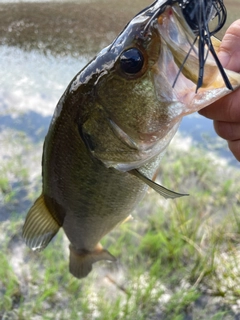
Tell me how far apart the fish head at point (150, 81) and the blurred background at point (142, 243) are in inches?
60.0

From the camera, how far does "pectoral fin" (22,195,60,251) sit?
1.46 metres

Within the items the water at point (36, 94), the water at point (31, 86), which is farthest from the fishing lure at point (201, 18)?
the water at point (31, 86)

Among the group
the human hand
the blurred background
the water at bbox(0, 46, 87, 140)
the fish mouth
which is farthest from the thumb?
the water at bbox(0, 46, 87, 140)

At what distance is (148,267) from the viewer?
276cm

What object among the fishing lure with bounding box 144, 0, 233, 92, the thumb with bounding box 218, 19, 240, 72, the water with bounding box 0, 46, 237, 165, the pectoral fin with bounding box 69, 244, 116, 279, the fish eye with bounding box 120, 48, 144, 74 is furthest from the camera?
the water with bounding box 0, 46, 237, 165

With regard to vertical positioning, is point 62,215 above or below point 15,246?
above

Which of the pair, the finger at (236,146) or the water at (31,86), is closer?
the finger at (236,146)

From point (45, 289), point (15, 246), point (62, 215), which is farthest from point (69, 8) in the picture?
point (62, 215)

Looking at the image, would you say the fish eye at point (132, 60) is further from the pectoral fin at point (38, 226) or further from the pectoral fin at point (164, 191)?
the pectoral fin at point (38, 226)

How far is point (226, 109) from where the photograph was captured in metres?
1.13

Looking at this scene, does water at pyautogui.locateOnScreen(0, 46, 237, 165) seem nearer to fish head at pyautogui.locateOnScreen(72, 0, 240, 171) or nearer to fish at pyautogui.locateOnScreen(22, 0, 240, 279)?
fish at pyautogui.locateOnScreen(22, 0, 240, 279)

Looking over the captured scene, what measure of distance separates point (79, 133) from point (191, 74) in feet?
1.44

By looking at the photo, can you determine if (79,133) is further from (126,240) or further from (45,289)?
(126,240)

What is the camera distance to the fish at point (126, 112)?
0.90m
